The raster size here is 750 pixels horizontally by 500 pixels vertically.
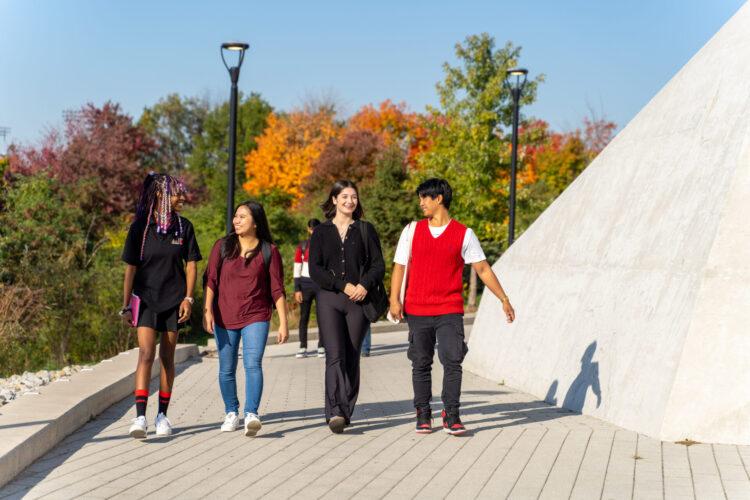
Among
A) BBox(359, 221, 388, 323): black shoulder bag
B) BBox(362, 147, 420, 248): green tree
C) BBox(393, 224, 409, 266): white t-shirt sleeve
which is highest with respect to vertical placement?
BBox(362, 147, 420, 248): green tree

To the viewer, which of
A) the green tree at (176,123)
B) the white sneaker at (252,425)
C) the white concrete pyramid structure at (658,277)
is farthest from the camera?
the green tree at (176,123)

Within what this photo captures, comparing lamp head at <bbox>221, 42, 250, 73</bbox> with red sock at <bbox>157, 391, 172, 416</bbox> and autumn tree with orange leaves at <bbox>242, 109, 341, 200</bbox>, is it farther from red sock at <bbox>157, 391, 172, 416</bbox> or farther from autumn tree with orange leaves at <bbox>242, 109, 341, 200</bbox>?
autumn tree with orange leaves at <bbox>242, 109, 341, 200</bbox>

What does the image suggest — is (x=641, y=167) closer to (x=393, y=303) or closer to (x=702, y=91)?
(x=702, y=91)

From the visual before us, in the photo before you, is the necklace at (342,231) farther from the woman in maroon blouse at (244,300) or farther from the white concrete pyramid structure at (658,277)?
the white concrete pyramid structure at (658,277)

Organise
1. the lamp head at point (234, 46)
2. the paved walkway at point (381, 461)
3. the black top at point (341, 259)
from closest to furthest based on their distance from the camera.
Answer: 1. the paved walkway at point (381, 461)
2. the black top at point (341, 259)
3. the lamp head at point (234, 46)

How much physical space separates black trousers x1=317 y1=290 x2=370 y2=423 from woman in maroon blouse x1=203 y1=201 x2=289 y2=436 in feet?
1.27

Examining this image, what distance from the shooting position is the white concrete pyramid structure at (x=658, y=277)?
590cm

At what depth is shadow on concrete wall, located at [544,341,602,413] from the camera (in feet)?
23.2

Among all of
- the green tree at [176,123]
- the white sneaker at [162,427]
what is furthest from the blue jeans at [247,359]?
the green tree at [176,123]

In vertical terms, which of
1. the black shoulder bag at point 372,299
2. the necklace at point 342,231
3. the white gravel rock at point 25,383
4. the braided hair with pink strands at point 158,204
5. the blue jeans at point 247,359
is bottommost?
the white gravel rock at point 25,383

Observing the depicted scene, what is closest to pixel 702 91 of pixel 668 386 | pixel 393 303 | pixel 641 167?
pixel 641 167

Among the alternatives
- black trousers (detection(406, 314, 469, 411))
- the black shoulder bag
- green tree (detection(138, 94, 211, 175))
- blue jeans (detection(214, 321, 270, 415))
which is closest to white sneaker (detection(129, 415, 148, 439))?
blue jeans (detection(214, 321, 270, 415))

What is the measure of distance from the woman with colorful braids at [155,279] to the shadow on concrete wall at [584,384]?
3546 millimetres

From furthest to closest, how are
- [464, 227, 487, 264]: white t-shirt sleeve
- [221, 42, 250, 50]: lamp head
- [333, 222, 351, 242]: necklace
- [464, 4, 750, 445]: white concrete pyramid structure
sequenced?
[221, 42, 250, 50]: lamp head < [333, 222, 351, 242]: necklace < [464, 227, 487, 264]: white t-shirt sleeve < [464, 4, 750, 445]: white concrete pyramid structure
